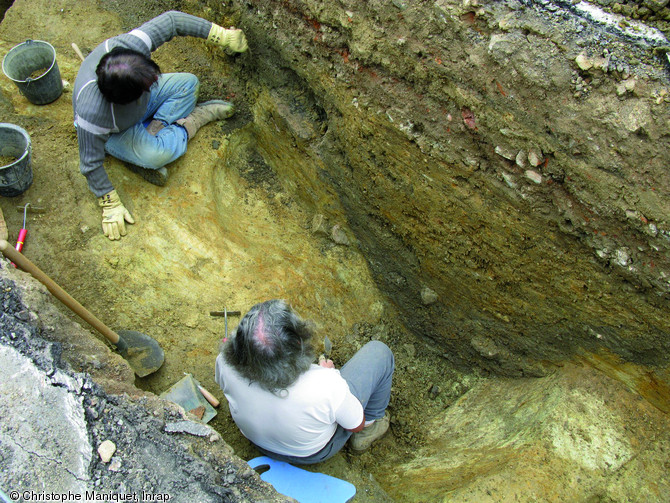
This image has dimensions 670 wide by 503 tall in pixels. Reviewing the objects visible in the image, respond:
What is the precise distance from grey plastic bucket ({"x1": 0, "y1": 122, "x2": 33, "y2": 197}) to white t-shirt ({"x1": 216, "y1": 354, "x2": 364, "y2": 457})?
5.44 feet

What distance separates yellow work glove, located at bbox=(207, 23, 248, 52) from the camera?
2.96 m

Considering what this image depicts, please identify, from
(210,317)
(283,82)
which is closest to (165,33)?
(283,82)

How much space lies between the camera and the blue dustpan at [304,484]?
200cm

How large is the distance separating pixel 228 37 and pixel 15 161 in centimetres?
149

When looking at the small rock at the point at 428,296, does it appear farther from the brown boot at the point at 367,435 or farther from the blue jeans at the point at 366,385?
the brown boot at the point at 367,435

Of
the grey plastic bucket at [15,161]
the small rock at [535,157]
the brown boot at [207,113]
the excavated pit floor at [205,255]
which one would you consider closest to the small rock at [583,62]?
the small rock at [535,157]

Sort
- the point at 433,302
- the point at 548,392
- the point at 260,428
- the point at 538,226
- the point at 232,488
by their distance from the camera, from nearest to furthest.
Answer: the point at 232,488, the point at 260,428, the point at 538,226, the point at 548,392, the point at 433,302

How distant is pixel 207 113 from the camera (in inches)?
128

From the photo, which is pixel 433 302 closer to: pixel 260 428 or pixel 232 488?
pixel 260 428

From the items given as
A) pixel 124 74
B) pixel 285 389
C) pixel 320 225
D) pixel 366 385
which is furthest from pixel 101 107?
pixel 366 385

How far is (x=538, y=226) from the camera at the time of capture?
226cm

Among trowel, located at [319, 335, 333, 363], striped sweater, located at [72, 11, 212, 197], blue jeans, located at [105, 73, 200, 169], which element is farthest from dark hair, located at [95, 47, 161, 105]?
trowel, located at [319, 335, 333, 363]

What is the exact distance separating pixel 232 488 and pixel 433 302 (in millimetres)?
1804

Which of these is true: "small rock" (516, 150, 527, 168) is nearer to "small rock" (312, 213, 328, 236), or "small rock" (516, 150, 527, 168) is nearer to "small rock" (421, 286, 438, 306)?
"small rock" (421, 286, 438, 306)
